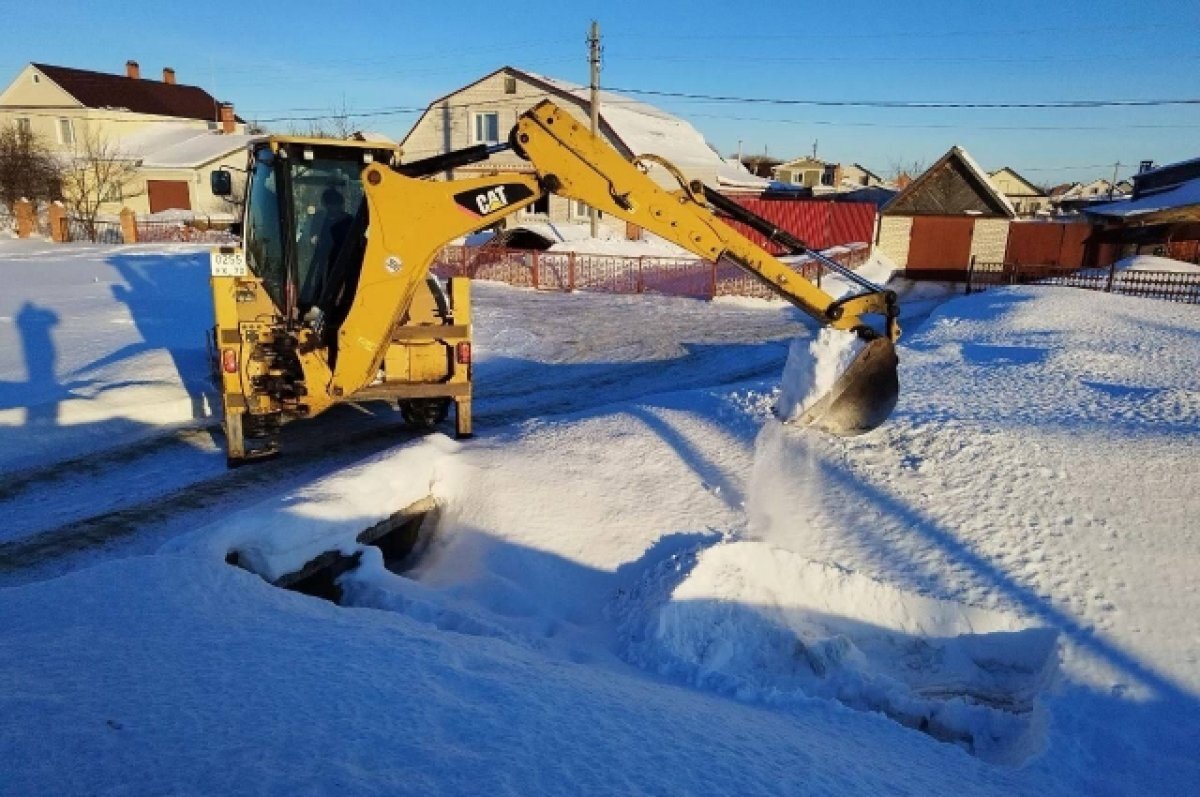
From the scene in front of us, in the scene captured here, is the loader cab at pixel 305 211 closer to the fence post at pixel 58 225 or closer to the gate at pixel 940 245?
the gate at pixel 940 245

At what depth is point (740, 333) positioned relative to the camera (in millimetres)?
A: 16531

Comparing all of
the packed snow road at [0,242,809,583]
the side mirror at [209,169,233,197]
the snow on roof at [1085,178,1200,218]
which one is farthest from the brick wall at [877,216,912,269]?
the side mirror at [209,169,233,197]

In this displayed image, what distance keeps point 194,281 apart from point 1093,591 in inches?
851

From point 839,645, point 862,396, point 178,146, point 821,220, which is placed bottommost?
point 839,645

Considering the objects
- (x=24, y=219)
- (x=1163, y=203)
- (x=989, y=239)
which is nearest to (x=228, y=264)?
(x=989, y=239)

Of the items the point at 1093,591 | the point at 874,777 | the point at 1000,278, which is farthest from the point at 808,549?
the point at 1000,278

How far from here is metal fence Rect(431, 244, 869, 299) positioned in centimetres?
2214

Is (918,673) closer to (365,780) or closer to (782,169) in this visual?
(365,780)

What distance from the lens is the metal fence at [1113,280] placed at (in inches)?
805

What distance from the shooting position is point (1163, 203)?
28859 mm

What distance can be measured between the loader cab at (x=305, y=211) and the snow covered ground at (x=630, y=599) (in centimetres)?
178

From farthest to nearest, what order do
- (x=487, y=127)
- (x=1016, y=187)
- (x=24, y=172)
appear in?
(x=1016, y=187), (x=24, y=172), (x=487, y=127)

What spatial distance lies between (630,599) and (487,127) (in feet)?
117

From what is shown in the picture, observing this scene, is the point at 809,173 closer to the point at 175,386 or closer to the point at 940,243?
the point at 940,243
